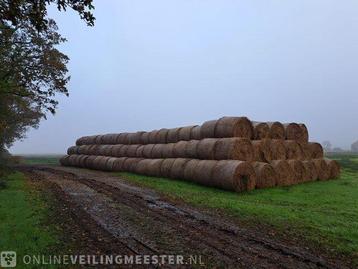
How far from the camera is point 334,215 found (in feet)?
44.8

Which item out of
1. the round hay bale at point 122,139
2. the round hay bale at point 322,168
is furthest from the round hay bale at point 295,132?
the round hay bale at point 122,139

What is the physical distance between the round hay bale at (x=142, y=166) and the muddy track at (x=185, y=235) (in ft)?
39.0

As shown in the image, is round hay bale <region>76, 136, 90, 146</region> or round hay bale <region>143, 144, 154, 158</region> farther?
round hay bale <region>76, 136, 90, 146</region>

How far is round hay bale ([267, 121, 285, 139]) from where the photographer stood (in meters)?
24.6

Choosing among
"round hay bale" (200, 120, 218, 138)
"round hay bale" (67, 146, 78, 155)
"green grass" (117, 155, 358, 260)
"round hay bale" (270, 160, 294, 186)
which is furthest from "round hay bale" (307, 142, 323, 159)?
"round hay bale" (67, 146, 78, 155)

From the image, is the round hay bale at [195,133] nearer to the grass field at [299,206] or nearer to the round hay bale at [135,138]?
the grass field at [299,206]

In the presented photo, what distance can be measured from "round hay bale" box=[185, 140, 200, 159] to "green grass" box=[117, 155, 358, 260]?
6.99 feet

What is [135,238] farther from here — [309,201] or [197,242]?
[309,201]

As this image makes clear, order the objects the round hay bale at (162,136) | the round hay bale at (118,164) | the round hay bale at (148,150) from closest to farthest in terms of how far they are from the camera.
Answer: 1. the round hay bale at (148,150)
2. the round hay bale at (162,136)
3. the round hay bale at (118,164)

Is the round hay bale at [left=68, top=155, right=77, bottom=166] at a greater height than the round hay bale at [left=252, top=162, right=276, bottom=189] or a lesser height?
greater

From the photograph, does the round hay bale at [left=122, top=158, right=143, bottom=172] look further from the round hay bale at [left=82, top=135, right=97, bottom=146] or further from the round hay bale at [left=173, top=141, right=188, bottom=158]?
the round hay bale at [left=82, top=135, right=97, bottom=146]

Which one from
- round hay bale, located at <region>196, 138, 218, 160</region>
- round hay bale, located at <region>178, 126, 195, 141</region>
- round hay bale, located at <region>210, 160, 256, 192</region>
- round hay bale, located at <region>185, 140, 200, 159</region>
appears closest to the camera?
round hay bale, located at <region>210, 160, 256, 192</region>

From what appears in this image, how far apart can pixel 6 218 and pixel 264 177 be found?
13.4 m

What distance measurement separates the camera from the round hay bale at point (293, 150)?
24406 mm
